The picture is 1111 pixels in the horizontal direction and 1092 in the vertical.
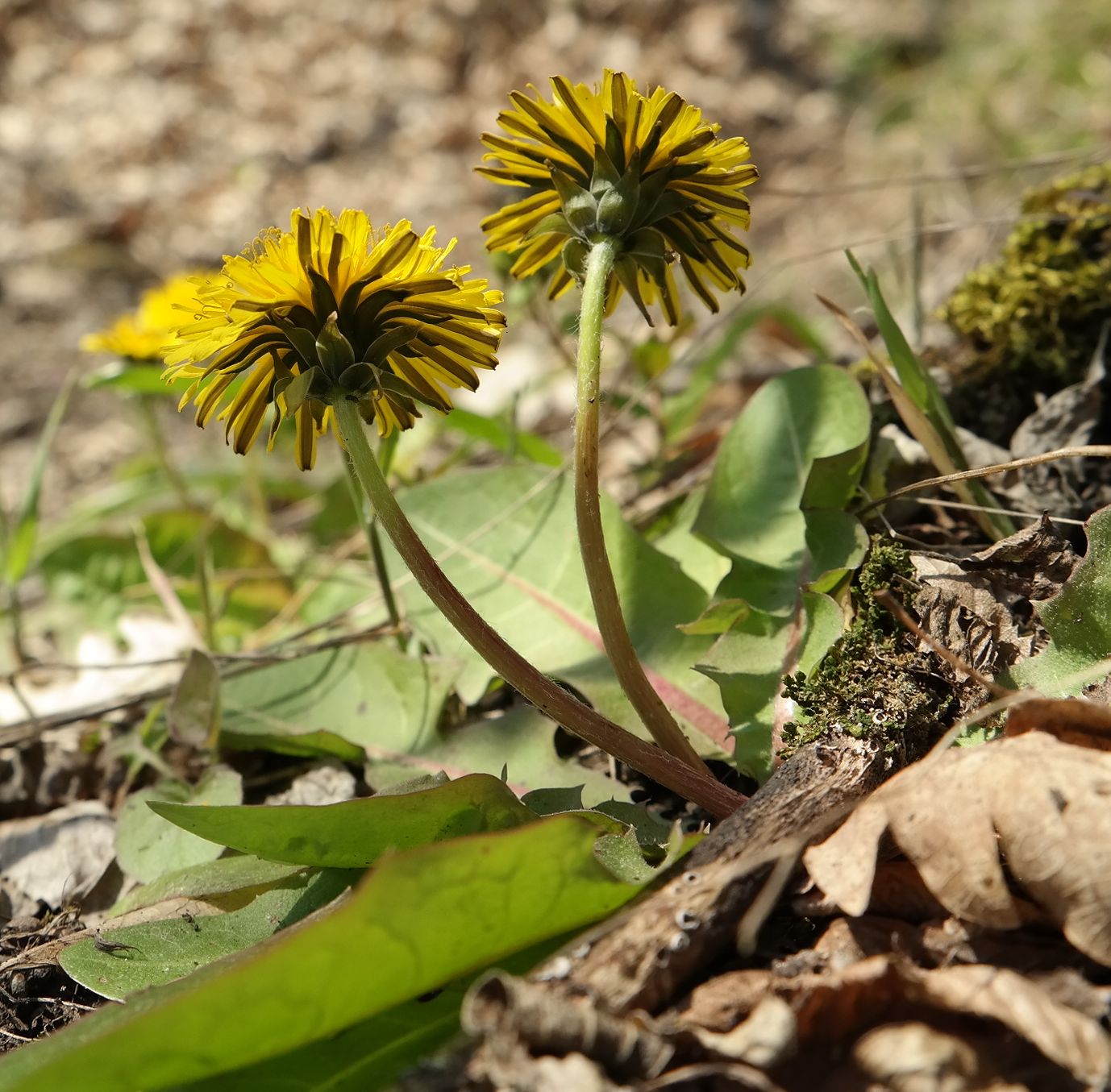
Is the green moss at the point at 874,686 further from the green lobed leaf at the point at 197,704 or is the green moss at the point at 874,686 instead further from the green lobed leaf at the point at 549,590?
the green lobed leaf at the point at 197,704

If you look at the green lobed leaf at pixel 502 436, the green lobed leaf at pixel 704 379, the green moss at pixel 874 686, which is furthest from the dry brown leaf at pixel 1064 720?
the green lobed leaf at pixel 704 379

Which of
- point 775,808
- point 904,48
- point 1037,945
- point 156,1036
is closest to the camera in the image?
point 156,1036

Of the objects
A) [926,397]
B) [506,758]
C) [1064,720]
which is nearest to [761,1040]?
[1064,720]

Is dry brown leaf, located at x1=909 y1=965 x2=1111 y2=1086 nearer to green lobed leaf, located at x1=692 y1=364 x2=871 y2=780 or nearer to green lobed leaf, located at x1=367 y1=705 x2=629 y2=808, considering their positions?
green lobed leaf, located at x1=692 y1=364 x2=871 y2=780

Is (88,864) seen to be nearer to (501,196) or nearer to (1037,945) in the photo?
(1037,945)

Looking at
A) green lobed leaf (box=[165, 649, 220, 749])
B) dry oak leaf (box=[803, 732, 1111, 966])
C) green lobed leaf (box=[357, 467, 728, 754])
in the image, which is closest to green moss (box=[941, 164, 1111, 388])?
green lobed leaf (box=[357, 467, 728, 754])

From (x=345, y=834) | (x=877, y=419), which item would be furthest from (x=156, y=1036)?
(x=877, y=419)
